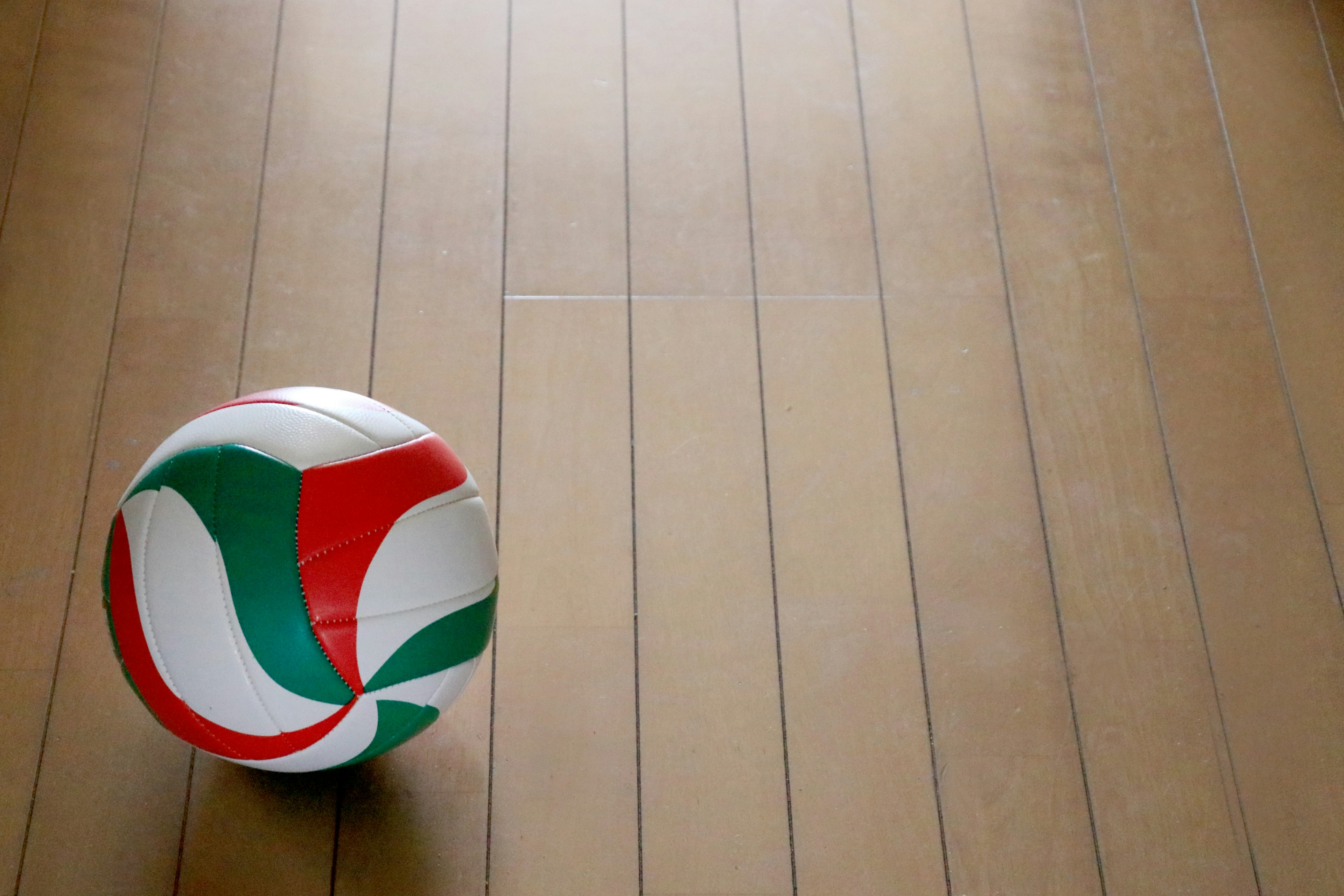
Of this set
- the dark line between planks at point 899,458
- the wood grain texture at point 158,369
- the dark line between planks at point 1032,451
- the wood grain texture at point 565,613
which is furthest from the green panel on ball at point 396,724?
the dark line between planks at point 1032,451

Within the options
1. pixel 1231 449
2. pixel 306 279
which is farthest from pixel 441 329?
pixel 1231 449

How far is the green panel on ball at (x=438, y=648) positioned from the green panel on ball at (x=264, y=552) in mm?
53

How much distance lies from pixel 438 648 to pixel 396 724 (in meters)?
0.11

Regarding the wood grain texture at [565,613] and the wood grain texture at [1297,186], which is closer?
the wood grain texture at [565,613]

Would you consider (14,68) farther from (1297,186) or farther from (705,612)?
(1297,186)

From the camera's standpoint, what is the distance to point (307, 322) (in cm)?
191

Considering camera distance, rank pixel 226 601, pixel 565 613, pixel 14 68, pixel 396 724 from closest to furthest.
Result: pixel 226 601
pixel 396 724
pixel 565 613
pixel 14 68

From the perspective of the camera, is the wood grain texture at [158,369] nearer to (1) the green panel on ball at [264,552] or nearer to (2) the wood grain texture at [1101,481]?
(1) the green panel on ball at [264,552]

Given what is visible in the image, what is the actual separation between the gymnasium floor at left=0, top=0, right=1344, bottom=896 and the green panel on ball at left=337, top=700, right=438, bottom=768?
19 centimetres

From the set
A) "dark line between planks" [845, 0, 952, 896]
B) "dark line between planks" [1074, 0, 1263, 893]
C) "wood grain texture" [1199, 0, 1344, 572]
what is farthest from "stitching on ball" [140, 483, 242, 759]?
"wood grain texture" [1199, 0, 1344, 572]

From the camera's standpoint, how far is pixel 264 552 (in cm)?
124

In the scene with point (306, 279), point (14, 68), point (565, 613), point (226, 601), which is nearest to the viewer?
point (226, 601)

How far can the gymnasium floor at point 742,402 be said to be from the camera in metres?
1.57

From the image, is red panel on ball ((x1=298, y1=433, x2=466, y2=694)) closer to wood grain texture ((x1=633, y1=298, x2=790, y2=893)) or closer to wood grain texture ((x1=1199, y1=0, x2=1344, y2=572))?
wood grain texture ((x1=633, y1=298, x2=790, y2=893))
